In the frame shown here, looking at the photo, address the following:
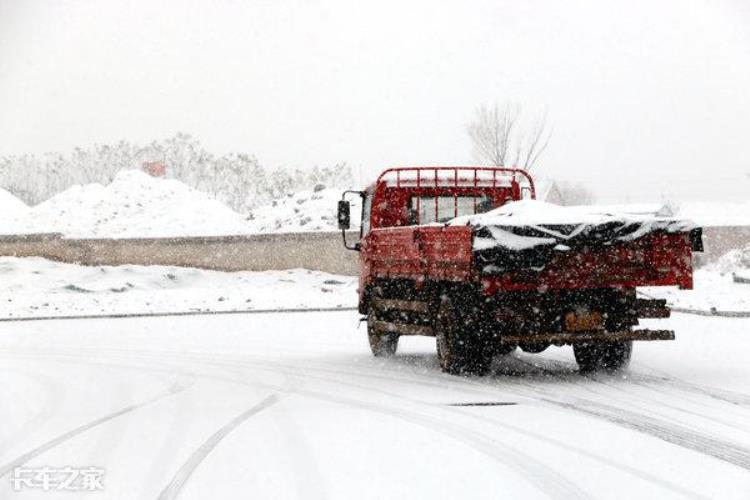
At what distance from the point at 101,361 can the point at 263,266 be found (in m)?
24.1

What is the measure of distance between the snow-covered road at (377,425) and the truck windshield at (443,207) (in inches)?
77.8

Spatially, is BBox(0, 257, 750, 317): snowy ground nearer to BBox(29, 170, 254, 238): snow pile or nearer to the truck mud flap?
the truck mud flap

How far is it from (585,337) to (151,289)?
27.1 metres

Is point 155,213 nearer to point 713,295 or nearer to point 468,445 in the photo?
point 713,295

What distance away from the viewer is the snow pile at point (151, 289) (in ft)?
97.7

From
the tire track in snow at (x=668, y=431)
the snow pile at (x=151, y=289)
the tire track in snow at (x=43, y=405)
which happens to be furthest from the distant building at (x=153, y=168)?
the tire track in snow at (x=668, y=431)

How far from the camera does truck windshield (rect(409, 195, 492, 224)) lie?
46.2ft

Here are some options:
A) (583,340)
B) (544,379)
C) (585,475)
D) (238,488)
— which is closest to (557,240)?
(583,340)

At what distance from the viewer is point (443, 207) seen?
556 inches

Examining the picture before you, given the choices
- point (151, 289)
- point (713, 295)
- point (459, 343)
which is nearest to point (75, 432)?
point (459, 343)

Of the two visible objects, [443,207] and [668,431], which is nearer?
[668,431]

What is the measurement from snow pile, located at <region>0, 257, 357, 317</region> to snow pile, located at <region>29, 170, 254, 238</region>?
1330 cm

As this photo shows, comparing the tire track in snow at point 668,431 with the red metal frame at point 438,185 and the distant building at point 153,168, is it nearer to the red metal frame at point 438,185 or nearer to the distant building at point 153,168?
the red metal frame at point 438,185

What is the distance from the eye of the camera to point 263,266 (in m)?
38.7
